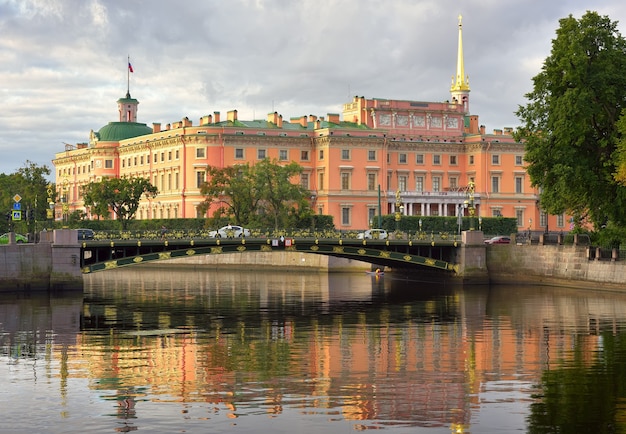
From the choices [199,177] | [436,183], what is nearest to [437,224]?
[436,183]

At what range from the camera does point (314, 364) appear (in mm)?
43000

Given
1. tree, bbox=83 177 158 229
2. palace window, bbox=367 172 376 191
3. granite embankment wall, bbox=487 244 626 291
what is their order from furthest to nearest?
palace window, bbox=367 172 376 191 → tree, bbox=83 177 158 229 → granite embankment wall, bbox=487 244 626 291

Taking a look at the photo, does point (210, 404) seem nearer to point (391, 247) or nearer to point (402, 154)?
point (391, 247)

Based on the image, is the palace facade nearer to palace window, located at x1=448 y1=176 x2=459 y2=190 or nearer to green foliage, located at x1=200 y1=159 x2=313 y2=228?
palace window, located at x1=448 y1=176 x2=459 y2=190

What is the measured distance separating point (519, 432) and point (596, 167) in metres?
53.6

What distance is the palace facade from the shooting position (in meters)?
141

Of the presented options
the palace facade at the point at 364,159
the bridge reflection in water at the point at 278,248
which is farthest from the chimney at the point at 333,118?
the bridge reflection in water at the point at 278,248

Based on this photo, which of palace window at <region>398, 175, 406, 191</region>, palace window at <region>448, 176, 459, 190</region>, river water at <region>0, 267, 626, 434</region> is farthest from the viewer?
palace window at <region>448, 176, 459, 190</region>

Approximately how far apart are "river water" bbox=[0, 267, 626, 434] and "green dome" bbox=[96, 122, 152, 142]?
87.4m

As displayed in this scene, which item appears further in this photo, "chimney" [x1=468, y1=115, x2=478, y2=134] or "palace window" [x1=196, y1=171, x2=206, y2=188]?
"chimney" [x1=468, y1=115, x2=478, y2=134]

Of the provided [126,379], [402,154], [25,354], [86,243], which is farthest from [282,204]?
[126,379]

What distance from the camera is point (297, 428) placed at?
30.6 meters

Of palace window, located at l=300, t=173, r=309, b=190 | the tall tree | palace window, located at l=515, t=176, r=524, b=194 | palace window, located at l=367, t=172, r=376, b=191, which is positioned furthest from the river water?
palace window, located at l=515, t=176, r=524, b=194

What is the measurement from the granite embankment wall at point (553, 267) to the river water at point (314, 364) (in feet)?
5.67
